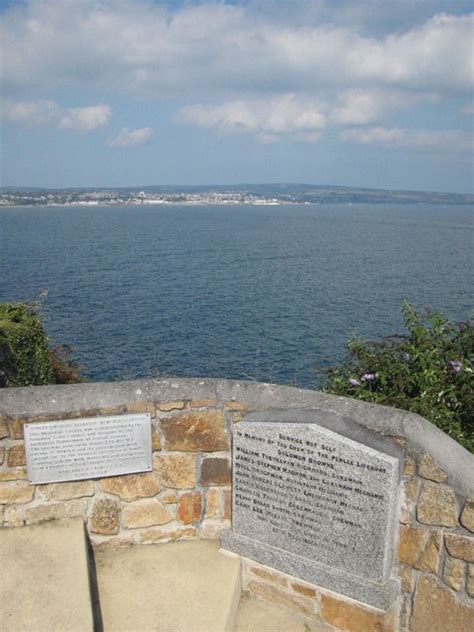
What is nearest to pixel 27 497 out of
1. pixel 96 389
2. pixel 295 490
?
pixel 96 389

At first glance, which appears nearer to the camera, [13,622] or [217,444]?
[13,622]

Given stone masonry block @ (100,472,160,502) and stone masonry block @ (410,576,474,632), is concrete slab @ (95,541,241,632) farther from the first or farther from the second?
stone masonry block @ (410,576,474,632)

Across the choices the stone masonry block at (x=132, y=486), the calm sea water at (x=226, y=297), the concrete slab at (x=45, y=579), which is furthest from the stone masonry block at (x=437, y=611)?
the calm sea water at (x=226, y=297)

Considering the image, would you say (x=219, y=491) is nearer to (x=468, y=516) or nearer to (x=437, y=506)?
(x=437, y=506)

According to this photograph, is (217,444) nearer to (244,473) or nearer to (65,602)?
(244,473)

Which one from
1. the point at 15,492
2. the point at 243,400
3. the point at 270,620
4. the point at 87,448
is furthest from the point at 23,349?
the point at 270,620

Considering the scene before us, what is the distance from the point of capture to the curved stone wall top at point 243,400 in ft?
11.7

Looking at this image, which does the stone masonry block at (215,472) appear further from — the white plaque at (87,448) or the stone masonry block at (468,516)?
the stone masonry block at (468,516)

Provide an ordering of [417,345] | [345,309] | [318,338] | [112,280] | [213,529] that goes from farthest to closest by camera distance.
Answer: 1. [112,280]
2. [345,309]
3. [318,338]
4. [417,345]
5. [213,529]

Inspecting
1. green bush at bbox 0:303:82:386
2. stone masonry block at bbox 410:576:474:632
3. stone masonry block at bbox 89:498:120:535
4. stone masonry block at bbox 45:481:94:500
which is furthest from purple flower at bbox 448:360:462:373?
green bush at bbox 0:303:82:386

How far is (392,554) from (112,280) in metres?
35.0

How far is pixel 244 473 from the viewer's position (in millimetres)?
4129

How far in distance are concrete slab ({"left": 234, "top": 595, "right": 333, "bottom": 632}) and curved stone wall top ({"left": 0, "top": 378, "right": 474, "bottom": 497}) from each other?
1367 millimetres

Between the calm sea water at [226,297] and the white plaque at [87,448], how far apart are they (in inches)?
368
